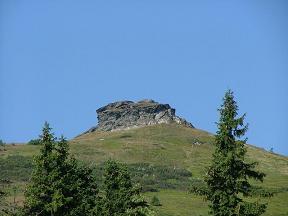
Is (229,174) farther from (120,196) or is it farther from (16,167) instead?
(16,167)

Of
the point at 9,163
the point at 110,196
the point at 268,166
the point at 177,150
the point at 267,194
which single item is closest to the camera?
the point at 267,194

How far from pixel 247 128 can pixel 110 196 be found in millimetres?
13745

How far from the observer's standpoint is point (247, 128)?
3528cm

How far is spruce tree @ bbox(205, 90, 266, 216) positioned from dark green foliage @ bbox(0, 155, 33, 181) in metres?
105

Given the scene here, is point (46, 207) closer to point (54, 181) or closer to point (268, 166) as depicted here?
point (54, 181)

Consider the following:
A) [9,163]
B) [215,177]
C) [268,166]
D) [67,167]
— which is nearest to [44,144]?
[67,167]

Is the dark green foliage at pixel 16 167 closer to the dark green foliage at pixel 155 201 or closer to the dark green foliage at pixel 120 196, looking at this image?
the dark green foliage at pixel 155 201

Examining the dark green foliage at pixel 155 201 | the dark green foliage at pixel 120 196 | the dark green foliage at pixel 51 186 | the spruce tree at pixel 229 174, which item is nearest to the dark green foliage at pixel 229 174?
the spruce tree at pixel 229 174

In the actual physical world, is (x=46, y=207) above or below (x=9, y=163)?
below

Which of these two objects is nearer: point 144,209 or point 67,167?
point 67,167

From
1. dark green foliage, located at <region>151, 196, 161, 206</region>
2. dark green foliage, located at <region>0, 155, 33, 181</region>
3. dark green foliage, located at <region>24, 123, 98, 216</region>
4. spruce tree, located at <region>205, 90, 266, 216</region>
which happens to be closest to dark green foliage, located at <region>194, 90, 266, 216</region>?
spruce tree, located at <region>205, 90, 266, 216</region>

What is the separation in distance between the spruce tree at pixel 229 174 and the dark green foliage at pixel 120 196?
10540mm

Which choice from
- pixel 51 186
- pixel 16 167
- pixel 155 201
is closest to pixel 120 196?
pixel 51 186

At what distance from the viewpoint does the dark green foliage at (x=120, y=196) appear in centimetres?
4484
